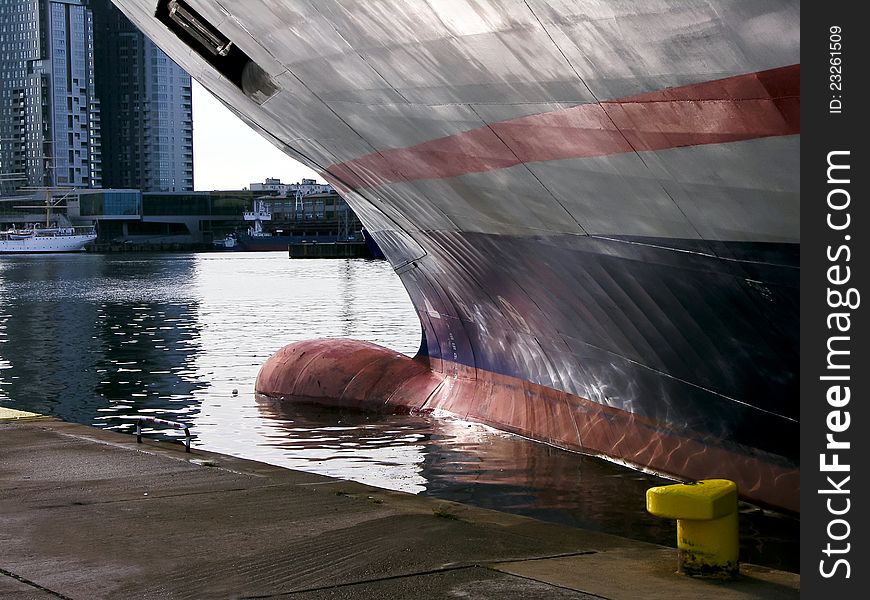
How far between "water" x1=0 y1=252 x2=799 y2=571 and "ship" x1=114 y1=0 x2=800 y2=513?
0.50m

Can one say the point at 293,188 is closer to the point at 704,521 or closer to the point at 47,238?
the point at 47,238

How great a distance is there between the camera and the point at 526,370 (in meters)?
12.7

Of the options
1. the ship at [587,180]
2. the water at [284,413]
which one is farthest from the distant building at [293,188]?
the ship at [587,180]

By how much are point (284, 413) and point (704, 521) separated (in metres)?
10.8

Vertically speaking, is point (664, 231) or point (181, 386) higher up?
point (664, 231)

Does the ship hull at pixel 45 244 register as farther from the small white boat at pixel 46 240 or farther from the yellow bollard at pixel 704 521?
the yellow bollard at pixel 704 521

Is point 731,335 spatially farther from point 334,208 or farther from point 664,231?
point 334,208

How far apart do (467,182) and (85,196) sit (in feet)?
554

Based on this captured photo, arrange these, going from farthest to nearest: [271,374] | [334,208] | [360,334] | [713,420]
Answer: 1. [334,208]
2. [360,334]
3. [271,374]
4. [713,420]

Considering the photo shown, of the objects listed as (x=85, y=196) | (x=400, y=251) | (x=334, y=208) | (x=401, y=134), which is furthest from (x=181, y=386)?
(x=85, y=196)

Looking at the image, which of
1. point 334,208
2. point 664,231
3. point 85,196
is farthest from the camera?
point 85,196

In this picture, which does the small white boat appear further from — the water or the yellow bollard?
the yellow bollard

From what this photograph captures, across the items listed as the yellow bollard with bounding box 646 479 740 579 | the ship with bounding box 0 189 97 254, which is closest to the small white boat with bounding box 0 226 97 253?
the ship with bounding box 0 189 97 254

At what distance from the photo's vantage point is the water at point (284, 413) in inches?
405
